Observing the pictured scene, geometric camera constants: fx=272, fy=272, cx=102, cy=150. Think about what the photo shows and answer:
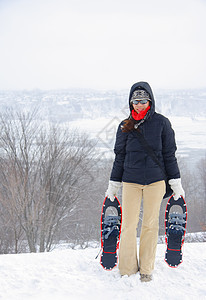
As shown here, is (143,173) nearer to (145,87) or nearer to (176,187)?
(176,187)

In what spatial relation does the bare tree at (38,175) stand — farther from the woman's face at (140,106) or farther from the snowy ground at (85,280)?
the woman's face at (140,106)

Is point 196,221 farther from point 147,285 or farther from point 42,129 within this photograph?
point 147,285

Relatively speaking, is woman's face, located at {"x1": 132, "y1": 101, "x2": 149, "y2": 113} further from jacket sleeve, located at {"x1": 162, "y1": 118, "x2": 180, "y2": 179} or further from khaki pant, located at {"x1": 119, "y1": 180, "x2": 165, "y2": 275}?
khaki pant, located at {"x1": 119, "y1": 180, "x2": 165, "y2": 275}

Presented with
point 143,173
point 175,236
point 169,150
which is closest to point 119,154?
point 143,173

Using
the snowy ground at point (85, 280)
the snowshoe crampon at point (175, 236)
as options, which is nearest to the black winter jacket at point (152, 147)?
the snowshoe crampon at point (175, 236)

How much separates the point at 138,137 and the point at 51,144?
42.2 ft

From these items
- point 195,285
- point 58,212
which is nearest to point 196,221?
point 58,212

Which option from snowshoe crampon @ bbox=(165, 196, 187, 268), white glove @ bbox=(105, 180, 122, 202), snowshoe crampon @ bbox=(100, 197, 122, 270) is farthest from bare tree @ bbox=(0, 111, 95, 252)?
snowshoe crampon @ bbox=(165, 196, 187, 268)

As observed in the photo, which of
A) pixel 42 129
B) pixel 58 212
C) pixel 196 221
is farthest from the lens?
pixel 196 221

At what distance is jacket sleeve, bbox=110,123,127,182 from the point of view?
2.84 meters

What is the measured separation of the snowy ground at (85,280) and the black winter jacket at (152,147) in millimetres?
1002

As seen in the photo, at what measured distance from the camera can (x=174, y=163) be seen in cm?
281

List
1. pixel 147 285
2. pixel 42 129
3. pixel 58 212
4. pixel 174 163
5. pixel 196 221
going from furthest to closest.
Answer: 1. pixel 196 221
2. pixel 42 129
3. pixel 58 212
4. pixel 174 163
5. pixel 147 285

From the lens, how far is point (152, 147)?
2.71m
